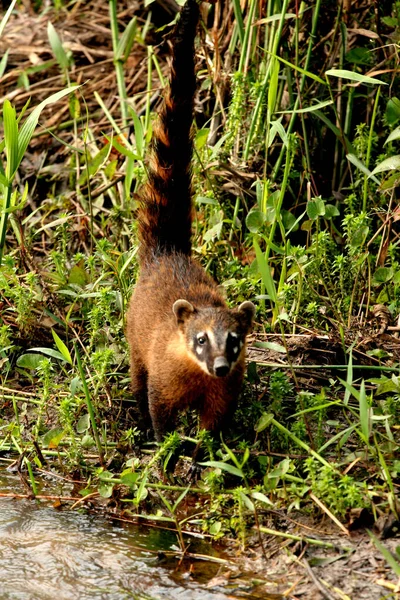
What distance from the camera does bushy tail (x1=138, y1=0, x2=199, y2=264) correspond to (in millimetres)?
6484

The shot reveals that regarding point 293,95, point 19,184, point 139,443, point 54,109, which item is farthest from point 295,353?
point 54,109

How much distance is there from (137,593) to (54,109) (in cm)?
605

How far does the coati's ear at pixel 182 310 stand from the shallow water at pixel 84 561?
47.9 inches

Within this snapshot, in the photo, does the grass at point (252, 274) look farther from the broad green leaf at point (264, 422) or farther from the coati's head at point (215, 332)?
the coati's head at point (215, 332)

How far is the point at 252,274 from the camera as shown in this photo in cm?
686

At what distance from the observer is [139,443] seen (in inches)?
242

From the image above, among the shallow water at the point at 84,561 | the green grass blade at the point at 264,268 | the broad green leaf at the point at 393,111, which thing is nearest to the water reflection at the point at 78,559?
the shallow water at the point at 84,561

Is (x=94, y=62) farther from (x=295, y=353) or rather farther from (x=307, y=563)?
(x=307, y=563)

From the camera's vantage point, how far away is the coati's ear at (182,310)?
5719mm

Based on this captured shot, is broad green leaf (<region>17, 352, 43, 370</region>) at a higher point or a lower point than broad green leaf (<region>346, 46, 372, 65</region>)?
lower

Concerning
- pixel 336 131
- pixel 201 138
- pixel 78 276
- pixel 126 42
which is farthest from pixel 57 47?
pixel 336 131

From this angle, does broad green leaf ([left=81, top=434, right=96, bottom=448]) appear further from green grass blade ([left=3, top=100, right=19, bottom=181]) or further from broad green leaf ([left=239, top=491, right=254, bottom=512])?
green grass blade ([left=3, top=100, right=19, bottom=181])

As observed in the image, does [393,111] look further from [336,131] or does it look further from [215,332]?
[215,332]

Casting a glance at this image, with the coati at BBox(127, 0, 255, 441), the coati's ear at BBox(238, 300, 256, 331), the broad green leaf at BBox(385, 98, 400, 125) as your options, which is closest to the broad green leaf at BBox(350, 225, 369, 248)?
the broad green leaf at BBox(385, 98, 400, 125)
